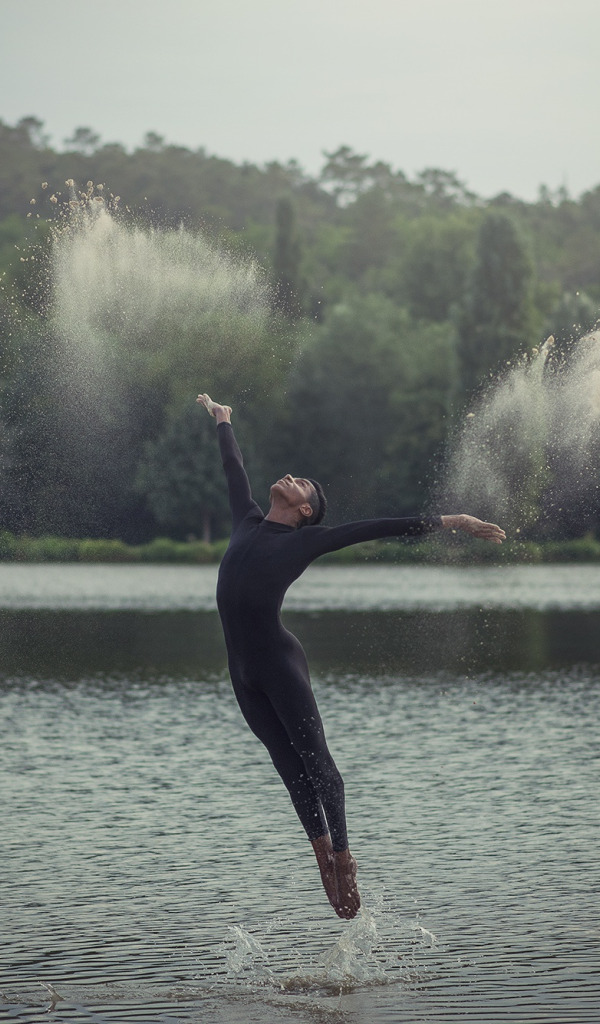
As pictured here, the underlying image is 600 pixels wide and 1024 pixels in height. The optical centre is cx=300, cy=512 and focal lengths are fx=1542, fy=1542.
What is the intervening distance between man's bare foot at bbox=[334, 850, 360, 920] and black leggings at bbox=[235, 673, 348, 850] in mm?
66

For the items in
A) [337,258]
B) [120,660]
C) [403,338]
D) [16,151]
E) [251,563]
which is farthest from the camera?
[16,151]

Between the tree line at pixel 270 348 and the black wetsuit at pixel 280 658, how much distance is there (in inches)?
347

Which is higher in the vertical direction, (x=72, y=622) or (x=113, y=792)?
(x=113, y=792)

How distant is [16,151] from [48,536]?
4499 inches

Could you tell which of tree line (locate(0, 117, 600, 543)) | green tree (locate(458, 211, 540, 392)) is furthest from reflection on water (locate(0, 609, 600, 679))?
green tree (locate(458, 211, 540, 392))

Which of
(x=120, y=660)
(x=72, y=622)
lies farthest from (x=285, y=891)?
(x=72, y=622)

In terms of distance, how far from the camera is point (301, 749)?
9016 mm

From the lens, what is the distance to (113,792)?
1623 cm

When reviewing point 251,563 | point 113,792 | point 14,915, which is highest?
point 251,563

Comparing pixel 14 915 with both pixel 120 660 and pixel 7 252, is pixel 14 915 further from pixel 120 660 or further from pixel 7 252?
pixel 7 252

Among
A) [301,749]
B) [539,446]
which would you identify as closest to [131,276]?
[539,446]

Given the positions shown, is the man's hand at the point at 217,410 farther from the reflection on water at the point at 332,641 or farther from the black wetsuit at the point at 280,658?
the reflection on water at the point at 332,641

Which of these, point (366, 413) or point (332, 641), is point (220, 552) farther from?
point (332, 641)

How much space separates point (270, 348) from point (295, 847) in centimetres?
3746
